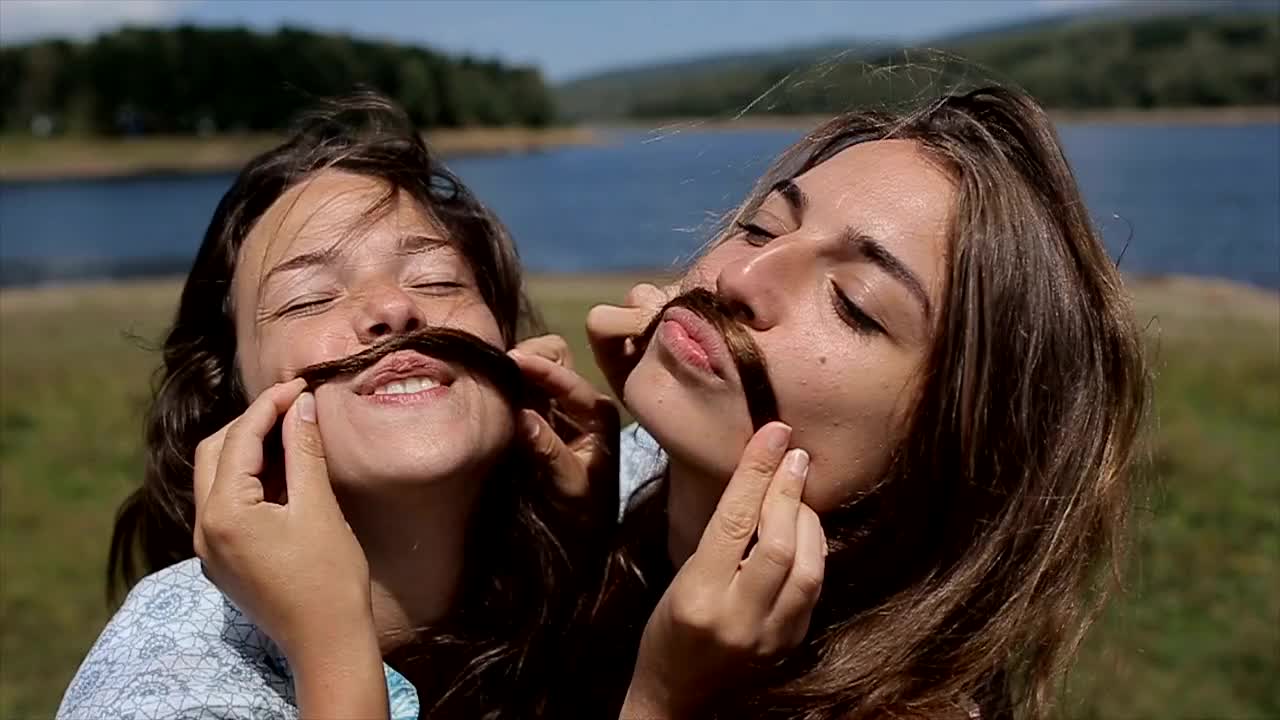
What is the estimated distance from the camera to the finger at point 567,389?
10.5 ft

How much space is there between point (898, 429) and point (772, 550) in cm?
39

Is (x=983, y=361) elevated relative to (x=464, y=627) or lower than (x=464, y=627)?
elevated

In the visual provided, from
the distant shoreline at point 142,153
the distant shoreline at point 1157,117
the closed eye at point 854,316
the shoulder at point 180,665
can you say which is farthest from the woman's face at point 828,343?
the distant shoreline at point 142,153

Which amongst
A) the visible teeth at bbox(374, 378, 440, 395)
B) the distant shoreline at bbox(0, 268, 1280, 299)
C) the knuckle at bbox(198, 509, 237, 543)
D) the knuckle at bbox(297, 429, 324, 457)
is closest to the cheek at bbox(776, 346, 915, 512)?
the visible teeth at bbox(374, 378, 440, 395)

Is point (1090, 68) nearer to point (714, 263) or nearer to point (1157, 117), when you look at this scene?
point (1157, 117)

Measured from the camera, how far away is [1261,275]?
16.9 ft

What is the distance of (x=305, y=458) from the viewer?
8.38 ft

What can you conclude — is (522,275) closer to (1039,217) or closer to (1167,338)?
(1039,217)

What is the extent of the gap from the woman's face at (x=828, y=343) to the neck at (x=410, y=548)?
1.82 ft

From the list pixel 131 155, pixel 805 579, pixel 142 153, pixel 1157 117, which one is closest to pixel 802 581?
pixel 805 579

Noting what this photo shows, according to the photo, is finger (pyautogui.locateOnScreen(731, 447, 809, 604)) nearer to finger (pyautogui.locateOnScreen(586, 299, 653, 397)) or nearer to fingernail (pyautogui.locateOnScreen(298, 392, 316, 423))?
finger (pyautogui.locateOnScreen(586, 299, 653, 397))

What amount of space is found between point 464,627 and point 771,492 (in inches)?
39.6

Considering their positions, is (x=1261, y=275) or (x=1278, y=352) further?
(x=1278, y=352)

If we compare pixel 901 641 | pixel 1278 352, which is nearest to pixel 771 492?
pixel 901 641
